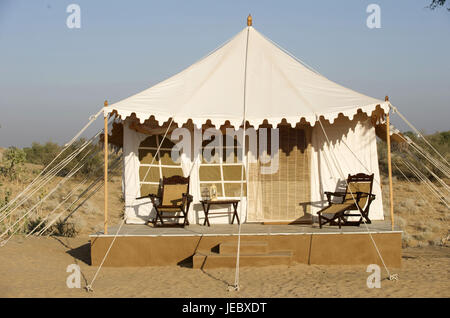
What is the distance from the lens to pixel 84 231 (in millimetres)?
11641

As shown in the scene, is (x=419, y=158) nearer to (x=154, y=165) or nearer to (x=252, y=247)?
(x=154, y=165)

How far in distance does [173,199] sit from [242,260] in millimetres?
1669

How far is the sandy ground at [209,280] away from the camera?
5551mm

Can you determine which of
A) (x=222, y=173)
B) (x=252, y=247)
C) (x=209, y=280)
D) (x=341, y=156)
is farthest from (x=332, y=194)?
(x=209, y=280)

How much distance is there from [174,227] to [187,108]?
5.96 ft

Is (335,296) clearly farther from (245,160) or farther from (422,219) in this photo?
(422,219)

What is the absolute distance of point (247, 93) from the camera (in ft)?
25.3

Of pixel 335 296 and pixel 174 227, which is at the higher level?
pixel 174 227

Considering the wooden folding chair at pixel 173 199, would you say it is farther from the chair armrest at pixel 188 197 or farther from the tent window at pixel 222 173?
the tent window at pixel 222 173

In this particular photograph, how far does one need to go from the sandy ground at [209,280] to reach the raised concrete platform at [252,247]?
5.3 inches
